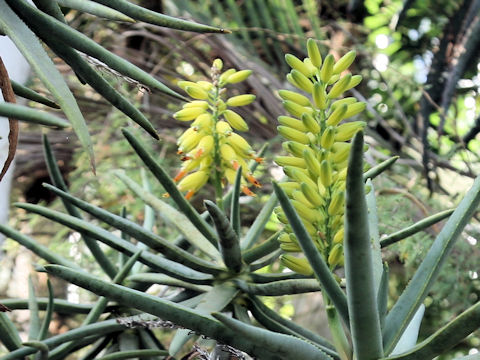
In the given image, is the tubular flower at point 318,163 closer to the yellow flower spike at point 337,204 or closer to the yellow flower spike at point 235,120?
the yellow flower spike at point 337,204

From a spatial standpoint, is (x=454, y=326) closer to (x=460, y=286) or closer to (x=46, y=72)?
(x=46, y=72)

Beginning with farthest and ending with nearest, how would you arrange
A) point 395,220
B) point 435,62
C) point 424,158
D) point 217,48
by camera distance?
1. point 217,48
2. point 435,62
3. point 424,158
4. point 395,220

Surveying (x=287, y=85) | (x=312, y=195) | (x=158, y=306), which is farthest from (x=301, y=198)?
(x=287, y=85)

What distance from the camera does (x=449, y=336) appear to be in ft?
0.96

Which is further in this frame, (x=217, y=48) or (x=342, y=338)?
(x=217, y=48)

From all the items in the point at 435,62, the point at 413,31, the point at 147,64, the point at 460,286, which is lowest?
the point at 460,286

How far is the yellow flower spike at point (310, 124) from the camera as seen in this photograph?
15.3 inches

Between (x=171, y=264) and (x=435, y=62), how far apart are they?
92 cm

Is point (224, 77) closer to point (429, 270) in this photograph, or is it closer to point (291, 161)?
point (291, 161)

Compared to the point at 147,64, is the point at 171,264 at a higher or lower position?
lower

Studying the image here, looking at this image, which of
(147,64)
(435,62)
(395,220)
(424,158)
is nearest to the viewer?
(395,220)

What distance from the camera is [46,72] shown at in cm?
34

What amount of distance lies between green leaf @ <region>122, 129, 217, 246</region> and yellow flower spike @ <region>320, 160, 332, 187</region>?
0.15 m

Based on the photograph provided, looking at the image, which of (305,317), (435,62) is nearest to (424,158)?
(435,62)
